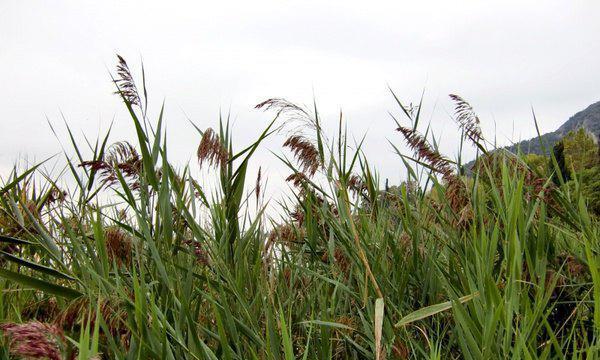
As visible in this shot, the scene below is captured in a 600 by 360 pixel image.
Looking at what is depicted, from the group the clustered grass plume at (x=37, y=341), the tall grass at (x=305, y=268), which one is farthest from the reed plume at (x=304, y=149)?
the clustered grass plume at (x=37, y=341)

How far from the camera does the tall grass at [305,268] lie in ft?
5.65

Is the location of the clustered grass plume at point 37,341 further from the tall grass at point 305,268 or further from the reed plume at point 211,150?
the reed plume at point 211,150

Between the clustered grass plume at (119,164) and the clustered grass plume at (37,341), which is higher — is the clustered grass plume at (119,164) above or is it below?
above

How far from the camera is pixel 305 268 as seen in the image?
225cm

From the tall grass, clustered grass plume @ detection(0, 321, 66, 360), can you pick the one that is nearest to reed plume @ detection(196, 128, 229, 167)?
the tall grass

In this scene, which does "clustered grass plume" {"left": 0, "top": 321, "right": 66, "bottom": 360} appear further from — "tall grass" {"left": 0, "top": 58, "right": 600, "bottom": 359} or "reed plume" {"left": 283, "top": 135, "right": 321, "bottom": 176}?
"reed plume" {"left": 283, "top": 135, "right": 321, "bottom": 176}

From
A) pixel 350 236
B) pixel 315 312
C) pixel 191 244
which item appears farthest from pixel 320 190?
pixel 191 244

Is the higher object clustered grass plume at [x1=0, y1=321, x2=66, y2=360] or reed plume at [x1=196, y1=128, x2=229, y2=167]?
reed plume at [x1=196, y1=128, x2=229, y2=167]

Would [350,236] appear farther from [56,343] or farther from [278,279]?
[56,343]

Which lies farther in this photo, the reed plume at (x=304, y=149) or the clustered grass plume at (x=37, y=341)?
the reed plume at (x=304, y=149)

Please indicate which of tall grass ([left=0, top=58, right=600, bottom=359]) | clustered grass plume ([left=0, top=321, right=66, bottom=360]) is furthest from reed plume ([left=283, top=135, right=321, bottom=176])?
clustered grass plume ([left=0, top=321, right=66, bottom=360])

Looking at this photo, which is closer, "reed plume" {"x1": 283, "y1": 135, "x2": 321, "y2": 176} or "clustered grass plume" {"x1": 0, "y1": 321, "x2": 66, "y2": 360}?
"clustered grass plume" {"x1": 0, "y1": 321, "x2": 66, "y2": 360}

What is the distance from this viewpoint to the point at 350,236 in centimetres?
225

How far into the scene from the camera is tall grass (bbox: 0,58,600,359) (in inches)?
67.9
